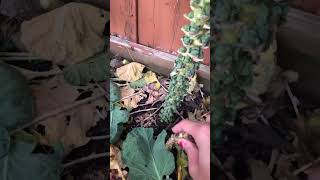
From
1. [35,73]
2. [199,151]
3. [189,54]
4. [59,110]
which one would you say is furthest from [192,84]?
[35,73]

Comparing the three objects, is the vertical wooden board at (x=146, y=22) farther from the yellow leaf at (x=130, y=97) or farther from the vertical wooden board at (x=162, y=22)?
the yellow leaf at (x=130, y=97)

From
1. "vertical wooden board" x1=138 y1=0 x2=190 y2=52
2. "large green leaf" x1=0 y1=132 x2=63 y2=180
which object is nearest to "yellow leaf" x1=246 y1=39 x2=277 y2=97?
"vertical wooden board" x1=138 y1=0 x2=190 y2=52

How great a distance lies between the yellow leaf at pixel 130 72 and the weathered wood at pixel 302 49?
1.53 feet

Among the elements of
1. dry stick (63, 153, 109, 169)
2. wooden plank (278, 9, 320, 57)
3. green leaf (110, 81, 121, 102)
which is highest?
wooden plank (278, 9, 320, 57)

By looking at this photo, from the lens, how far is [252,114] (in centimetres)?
151

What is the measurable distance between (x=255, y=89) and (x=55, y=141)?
2.02 ft

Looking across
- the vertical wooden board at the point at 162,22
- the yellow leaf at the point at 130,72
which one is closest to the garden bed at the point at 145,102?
the yellow leaf at the point at 130,72

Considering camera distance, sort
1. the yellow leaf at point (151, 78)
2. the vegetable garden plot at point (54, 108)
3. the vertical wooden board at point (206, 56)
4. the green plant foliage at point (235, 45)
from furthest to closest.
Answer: the yellow leaf at point (151, 78) < the vertical wooden board at point (206, 56) < the vegetable garden plot at point (54, 108) < the green plant foliage at point (235, 45)

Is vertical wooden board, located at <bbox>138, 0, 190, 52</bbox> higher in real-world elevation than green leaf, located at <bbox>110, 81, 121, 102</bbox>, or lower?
higher

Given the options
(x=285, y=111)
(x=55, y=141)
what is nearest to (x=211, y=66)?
(x=285, y=111)

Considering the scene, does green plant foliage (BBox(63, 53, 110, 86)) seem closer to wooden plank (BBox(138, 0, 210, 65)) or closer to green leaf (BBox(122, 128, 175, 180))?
wooden plank (BBox(138, 0, 210, 65))

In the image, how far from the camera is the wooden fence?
5.10 ft

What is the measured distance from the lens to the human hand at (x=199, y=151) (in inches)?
54.8

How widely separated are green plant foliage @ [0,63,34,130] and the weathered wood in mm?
778
